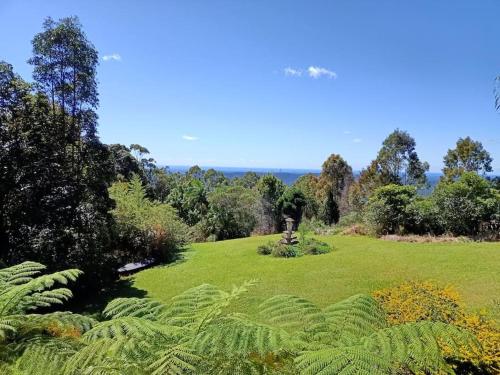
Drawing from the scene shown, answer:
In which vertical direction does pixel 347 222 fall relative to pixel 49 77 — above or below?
below

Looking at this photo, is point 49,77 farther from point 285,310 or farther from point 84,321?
point 285,310

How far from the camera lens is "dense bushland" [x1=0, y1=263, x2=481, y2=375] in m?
1.63

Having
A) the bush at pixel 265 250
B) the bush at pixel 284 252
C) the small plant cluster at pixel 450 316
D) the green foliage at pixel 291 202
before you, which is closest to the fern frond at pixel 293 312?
the small plant cluster at pixel 450 316

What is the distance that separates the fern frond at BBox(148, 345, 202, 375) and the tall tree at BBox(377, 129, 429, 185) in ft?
96.5

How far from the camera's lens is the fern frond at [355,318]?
223 cm

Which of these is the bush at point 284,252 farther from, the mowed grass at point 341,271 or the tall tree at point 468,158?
the tall tree at point 468,158

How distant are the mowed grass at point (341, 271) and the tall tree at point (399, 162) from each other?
14.9 m

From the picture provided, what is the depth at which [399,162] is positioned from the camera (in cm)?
2911

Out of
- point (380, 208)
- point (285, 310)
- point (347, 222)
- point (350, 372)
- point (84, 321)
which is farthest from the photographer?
point (347, 222)

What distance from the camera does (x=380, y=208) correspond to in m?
17.4

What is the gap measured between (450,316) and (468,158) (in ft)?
98.2

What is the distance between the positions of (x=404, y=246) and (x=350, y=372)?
14521 millimetres

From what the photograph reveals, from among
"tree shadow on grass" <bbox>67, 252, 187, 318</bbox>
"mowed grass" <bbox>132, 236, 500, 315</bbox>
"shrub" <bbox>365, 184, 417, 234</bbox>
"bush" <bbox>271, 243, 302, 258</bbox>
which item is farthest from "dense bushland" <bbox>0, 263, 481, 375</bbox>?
"shrub" <bbox>365, 184, 417, 234</bbox>

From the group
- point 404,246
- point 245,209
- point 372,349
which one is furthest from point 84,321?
point 245,209
